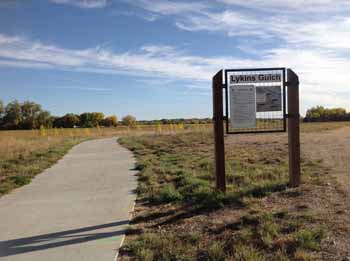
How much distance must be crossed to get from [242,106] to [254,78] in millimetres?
580

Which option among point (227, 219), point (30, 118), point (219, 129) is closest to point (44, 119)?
point (30, 118)

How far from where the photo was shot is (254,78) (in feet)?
21.8

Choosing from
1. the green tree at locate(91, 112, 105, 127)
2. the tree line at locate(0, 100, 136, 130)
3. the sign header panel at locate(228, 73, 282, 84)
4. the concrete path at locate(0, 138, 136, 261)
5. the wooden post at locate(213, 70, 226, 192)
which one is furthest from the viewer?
the green tree at locate(91, 112, 105, 127)

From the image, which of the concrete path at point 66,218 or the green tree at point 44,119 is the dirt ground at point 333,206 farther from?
the green tree at point 44,119

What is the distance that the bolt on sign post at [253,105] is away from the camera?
652 cm

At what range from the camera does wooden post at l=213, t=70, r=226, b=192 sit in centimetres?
649

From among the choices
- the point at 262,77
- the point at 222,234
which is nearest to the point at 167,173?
the point at 262,77

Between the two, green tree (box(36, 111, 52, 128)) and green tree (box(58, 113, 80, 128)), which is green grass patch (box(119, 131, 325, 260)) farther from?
green tree (box(58, 113, 80, 128))

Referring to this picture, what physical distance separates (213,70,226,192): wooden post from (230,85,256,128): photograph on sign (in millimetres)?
272

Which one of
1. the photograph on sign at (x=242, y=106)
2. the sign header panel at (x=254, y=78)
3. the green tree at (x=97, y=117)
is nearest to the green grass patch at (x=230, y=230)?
the photograph on sign at (x=242, y=106)

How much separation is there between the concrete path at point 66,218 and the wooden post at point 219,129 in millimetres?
1710

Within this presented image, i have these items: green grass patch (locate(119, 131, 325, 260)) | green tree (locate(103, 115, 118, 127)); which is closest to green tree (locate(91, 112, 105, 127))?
green tree (locate(103, 115, 118, 127))

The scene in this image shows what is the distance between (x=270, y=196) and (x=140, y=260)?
318cm

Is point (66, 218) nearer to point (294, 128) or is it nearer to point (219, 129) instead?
point (219, 129)
